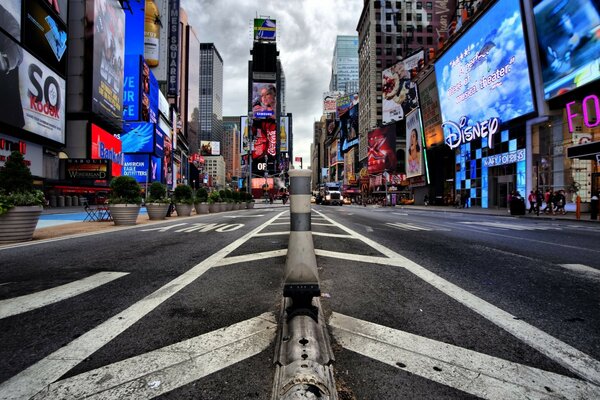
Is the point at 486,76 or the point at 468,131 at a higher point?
the point at 486,76

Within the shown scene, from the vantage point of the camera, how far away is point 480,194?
38094 mm

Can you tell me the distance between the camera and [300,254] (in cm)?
232

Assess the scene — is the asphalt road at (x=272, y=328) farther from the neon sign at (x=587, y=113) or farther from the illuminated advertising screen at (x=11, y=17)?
the illuminated advertising screen at (x=11, y=17)

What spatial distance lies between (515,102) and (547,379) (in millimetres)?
34576

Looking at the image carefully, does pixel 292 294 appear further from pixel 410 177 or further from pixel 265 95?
pixel 265 95

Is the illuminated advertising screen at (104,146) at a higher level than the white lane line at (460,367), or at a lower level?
higher

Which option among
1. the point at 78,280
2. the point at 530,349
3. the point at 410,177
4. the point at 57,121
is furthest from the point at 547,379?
the point at 410,177

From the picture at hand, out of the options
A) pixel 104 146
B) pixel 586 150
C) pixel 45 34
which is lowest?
pixel 586 150

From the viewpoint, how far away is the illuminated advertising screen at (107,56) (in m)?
36.2

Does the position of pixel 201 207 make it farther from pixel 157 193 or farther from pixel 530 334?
pixel 530 334

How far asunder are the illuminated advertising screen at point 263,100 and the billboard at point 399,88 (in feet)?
191

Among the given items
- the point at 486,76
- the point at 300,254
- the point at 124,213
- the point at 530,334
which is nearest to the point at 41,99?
the point at 124,213

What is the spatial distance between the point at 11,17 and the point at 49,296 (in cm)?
3148

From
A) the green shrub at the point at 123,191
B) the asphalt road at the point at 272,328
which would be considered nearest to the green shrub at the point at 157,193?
the green shrub at the point at 123,191
